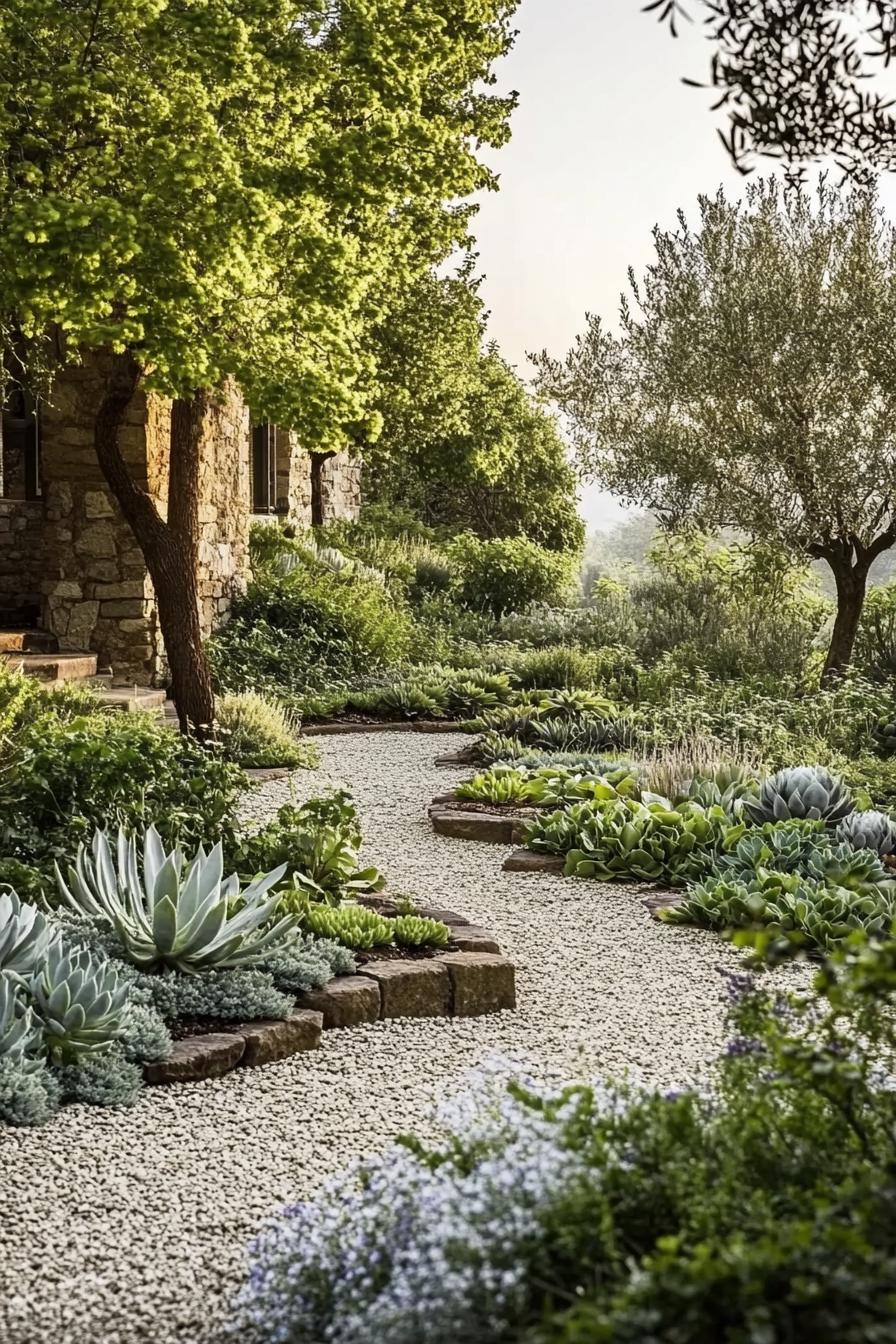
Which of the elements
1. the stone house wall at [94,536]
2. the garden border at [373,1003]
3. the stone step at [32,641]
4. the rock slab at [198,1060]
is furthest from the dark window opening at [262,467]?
the rock slab at [198,1060]

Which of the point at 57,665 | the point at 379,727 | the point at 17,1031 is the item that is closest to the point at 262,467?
the point at 379,727

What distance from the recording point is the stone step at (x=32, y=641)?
10535 mm

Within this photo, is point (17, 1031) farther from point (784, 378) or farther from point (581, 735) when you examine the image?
point (784, 378)

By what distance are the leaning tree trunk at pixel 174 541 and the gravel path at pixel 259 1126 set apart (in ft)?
12.1

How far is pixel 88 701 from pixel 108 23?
12.6 feet

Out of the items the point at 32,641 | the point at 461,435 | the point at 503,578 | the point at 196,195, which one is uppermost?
the point at 461,435

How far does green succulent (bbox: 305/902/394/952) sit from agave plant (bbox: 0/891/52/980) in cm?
102

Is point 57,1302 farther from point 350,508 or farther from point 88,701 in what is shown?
point 350,508

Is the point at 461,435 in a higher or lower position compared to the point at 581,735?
higher

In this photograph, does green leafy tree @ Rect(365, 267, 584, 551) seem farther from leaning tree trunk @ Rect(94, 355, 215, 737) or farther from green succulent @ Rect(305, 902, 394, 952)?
green succulent @ Rect(305, 902, 394, 952)

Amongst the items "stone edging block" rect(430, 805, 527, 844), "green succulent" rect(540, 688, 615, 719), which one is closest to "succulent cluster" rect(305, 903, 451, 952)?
"stone edging block" rect(430, 805, 527, 844)

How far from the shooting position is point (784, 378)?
38.7 feet

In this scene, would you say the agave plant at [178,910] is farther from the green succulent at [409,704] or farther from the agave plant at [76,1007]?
the green succulent at [409,704]

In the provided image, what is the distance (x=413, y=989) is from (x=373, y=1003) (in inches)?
5.8
